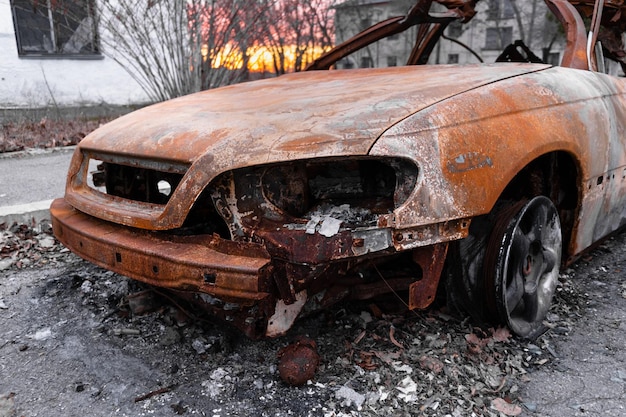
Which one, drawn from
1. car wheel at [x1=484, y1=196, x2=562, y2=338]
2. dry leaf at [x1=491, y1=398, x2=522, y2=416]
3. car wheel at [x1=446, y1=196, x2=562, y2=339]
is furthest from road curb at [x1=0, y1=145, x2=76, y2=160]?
dry leaf at [x1=491, y1=398, x2=522, y2=416]

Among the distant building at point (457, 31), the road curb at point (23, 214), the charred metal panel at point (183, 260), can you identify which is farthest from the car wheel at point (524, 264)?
the distant building at point (457, 31)

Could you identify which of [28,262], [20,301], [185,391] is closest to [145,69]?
[28,262]

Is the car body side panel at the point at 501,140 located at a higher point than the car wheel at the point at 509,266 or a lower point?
higher

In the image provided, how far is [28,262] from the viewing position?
3393 millimetres

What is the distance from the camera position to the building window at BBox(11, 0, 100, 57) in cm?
925

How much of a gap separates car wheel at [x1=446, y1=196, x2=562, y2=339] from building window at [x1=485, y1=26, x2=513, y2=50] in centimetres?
2956

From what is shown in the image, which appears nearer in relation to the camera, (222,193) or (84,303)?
(222,193)

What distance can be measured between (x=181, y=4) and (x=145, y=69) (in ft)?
4.06

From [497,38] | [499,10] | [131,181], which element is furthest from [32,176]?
[497,38]

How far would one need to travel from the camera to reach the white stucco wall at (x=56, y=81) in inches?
392

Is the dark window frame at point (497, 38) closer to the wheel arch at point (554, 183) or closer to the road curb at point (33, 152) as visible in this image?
the road curb at point (33, 152)

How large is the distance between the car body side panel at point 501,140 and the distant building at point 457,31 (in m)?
14.7

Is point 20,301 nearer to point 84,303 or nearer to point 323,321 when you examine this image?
point 84,303

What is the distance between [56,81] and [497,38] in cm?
2691
